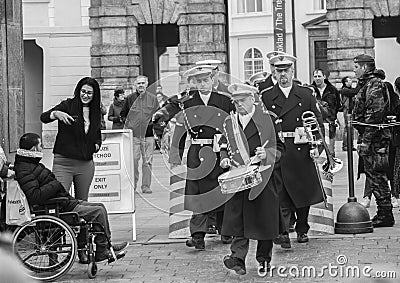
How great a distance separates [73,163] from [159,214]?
4045mm

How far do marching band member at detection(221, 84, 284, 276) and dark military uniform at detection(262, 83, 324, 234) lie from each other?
1.17m

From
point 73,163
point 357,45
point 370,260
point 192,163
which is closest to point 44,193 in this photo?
point 73,163

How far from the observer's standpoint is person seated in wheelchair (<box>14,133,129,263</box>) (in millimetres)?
8984

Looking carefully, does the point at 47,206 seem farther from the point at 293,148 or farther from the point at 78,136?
the point at 293,148

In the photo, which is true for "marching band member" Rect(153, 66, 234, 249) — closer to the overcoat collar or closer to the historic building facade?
the overcoat collar

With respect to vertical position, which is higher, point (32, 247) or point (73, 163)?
point (73, 163)

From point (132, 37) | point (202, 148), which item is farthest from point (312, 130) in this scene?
point (132, 37)

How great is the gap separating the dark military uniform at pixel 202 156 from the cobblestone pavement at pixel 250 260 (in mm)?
431

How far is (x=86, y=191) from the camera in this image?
34.3ft

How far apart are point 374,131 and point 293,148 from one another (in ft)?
5.27

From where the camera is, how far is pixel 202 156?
10758mm

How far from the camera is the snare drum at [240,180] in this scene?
8812 mm

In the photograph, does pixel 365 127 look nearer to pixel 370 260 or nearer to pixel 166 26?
pixel 370 260

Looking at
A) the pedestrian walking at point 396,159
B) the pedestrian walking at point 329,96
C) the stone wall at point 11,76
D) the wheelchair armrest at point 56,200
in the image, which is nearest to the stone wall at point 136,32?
the pedestrian walking at point 329,96
